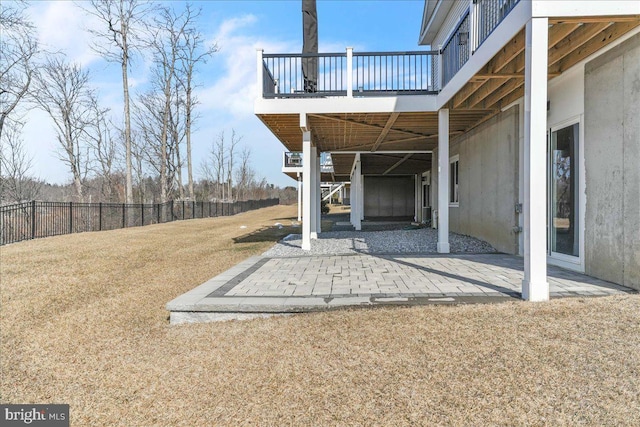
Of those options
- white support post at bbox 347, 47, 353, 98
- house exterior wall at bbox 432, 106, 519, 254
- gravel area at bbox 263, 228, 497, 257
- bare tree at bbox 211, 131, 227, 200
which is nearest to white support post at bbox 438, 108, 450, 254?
house exterior wall at bbox 432, 106, 519, 254

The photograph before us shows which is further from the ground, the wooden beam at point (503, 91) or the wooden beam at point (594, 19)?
the wooden beam at point (503, 91)

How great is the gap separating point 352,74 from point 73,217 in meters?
13.3

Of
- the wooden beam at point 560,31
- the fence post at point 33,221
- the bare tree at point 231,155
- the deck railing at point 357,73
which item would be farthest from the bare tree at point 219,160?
the wooden beam at point 560,31

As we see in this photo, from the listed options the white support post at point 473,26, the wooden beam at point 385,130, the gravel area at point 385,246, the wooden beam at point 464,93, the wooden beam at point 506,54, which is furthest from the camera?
the wooden beam at point 385,130

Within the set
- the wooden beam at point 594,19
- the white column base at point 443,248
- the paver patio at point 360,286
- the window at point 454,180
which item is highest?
the wooden beam at point 594,19

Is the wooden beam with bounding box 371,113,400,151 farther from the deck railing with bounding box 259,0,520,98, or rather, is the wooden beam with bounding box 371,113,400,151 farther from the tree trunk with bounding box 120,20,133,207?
the tree trunk with bounding box 120,20,133,207

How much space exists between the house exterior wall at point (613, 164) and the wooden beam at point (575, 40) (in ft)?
1.10

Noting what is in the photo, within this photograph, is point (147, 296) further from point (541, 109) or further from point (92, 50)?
point (92, 50)

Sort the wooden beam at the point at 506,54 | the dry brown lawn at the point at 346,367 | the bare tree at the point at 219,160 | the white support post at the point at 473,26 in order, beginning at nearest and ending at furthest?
the dry brown lawn at the point at 346,367 → the wooden beam at the point at 506,54 → the white support post at the point at 473,26 → the bare tree at the point at 219,160

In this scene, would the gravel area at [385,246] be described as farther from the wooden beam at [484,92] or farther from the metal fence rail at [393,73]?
the metal fence rail at [393,73]

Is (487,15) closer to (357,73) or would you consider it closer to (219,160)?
(357,73)

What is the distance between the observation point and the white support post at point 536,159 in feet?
12.4

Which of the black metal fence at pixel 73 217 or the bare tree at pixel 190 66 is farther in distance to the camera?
the bare tree at pixel 190 66

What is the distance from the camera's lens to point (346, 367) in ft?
8.90
